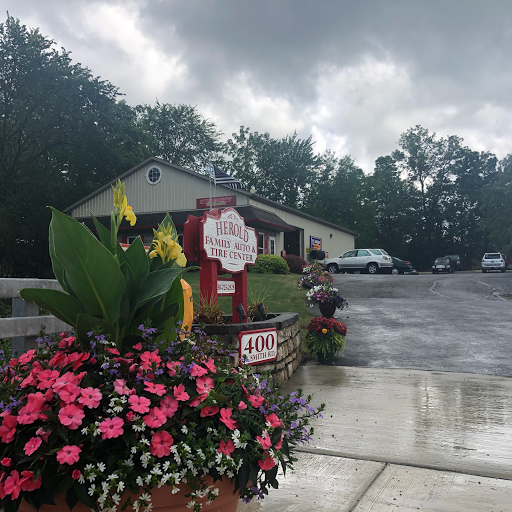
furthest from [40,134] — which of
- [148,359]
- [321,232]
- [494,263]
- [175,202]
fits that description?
[494,263]

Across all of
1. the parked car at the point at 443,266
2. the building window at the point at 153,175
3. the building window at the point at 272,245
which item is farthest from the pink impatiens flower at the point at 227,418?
the parked car at the point at 443,266

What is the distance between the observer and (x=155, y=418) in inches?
69.4

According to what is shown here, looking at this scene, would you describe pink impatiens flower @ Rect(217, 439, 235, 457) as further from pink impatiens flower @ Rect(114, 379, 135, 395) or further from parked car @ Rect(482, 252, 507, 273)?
parked car @ Rect(482, 252, 507, 273)

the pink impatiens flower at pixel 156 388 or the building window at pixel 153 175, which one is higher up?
the building window at pixel 153 175

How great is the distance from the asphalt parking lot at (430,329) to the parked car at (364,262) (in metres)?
9.92

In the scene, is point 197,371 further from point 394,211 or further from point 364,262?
point 394,211

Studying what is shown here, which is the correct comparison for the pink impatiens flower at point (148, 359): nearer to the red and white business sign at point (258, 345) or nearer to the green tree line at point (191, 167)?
the red and white business sign at point (258, 345)

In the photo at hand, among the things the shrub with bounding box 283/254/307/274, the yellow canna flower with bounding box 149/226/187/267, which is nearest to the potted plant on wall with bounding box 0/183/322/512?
the yellow canna flower with bounding box 149/226/187/267

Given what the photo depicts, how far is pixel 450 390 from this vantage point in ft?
18.1

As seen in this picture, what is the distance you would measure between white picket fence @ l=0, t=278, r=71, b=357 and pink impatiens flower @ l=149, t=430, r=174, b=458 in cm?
185

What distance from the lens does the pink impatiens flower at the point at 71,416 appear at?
166cm

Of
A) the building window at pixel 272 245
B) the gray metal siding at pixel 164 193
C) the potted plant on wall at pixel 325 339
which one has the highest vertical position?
the gray metal siding at pixel 164 193

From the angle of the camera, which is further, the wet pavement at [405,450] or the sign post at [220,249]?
the sign post at [220,249]

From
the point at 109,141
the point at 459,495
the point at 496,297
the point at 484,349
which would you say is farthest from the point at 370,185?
the point at 459,495
